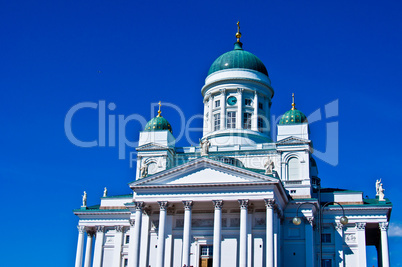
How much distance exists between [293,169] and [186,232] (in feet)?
45.1

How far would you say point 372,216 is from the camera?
5244 cm

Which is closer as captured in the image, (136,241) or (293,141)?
(136,241)

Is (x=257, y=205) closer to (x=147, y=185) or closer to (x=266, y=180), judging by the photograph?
(x=266, y=180)

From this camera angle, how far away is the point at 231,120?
6162 cm

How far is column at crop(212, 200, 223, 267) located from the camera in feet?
147

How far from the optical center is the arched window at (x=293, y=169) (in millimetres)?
54312

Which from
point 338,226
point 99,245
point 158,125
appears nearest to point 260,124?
point 158,125

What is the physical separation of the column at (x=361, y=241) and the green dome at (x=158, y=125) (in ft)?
70.8

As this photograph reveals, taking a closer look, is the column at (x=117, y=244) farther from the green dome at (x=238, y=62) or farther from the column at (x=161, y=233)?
the green dome at (x=238, y=62)

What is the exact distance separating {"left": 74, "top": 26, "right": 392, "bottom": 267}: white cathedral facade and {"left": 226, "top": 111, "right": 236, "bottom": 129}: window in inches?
4.3

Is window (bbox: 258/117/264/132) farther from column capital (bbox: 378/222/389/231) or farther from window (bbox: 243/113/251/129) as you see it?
column capital (bbox: 378/222/389/231)

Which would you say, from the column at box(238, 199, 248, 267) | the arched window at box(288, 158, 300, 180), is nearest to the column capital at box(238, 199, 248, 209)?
the column at box(238, 199, 248, 267)

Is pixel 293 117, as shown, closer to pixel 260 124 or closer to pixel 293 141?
pixel 293 141

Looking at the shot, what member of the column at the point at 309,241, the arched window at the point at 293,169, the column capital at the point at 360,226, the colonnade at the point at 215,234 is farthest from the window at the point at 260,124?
the colonnade at the point at 215,234
